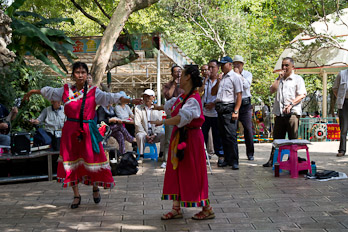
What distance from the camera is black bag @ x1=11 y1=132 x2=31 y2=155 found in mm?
7766

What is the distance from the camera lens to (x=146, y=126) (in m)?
10.0

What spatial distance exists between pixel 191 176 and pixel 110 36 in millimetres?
7243

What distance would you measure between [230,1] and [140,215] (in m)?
27.3

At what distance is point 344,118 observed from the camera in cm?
1019

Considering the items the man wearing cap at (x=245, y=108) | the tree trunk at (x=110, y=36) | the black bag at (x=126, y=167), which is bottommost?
the black bag at (x=126, y=167)

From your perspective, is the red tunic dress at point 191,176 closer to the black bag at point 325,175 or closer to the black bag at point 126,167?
Result: the black bag at point 325,175

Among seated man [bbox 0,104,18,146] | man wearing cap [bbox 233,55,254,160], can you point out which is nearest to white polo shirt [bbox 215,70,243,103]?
man wearing cap [bbox 233,55,254,160]

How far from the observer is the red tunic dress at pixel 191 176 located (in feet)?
16.1

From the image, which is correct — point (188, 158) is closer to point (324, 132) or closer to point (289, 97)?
point (289, 97)

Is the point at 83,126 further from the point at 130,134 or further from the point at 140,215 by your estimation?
the point at 130,134

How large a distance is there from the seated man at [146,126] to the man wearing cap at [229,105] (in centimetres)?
177

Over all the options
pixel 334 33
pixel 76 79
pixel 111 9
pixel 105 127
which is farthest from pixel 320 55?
pixel 76 79

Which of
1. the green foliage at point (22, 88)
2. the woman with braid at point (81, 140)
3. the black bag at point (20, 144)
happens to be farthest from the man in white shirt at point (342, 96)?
the green foliage at point (22, 88)

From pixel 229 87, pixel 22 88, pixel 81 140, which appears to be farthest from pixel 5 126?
pixel 229 87
